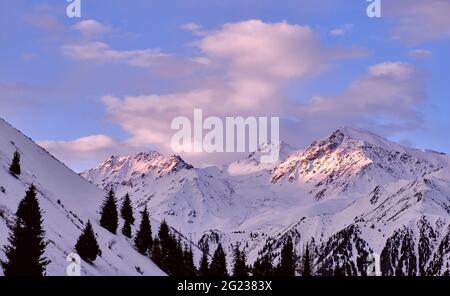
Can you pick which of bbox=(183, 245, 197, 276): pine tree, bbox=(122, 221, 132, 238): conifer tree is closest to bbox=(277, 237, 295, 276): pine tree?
bbox=(183, 245, 197, 276): pine tree

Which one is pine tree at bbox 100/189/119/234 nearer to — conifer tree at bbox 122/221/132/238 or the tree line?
the tree line

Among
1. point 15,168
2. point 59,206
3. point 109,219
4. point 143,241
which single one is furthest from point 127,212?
point 15,168

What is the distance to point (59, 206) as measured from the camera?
79.8 meters

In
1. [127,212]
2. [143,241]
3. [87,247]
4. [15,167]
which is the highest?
[15,167]

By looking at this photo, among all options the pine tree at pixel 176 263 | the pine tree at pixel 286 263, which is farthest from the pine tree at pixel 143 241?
the pine tree at pixel 286 263

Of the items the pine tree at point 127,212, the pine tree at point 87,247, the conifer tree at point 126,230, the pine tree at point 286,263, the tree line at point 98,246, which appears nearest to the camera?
the tree line at point 98,246

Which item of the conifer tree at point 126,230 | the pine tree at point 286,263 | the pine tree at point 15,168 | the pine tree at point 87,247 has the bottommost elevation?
the pine tree at point 286,263

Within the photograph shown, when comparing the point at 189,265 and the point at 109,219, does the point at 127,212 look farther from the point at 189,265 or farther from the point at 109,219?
the point at 109,219

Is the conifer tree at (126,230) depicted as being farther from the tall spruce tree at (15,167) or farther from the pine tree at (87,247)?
the pine tree at (87,247)

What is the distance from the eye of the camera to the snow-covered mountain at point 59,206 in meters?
57.5

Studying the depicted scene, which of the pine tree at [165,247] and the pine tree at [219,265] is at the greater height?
the pine tree at [165,247]
